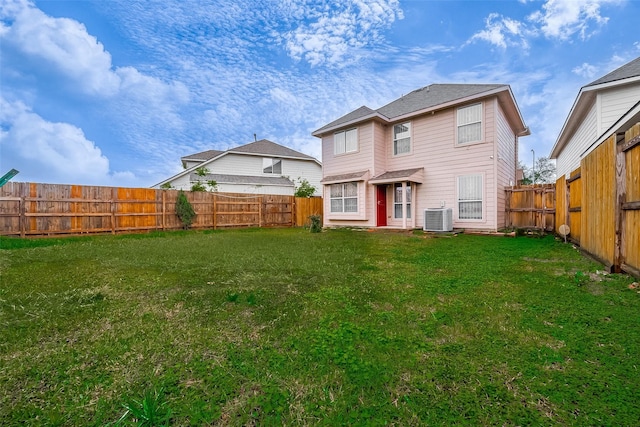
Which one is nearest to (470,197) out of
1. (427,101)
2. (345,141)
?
(427,101)

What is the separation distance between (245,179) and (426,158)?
13063mm

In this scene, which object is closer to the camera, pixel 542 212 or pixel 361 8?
pixel 361 8

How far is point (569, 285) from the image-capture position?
363 cm

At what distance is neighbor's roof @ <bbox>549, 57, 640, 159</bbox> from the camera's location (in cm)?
739

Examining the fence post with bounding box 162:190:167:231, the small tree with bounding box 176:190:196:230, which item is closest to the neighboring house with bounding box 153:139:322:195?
the small tree with bounding box 176:190:196:230

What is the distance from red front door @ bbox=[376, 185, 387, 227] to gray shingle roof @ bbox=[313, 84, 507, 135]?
3.05 meters

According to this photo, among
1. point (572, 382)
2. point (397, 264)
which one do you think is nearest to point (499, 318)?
point (572, 382)

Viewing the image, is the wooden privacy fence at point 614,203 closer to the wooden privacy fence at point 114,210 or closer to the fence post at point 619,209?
the fence post at point 619,209

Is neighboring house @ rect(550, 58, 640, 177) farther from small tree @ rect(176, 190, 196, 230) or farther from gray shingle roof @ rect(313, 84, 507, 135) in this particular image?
small tree @ rect(176, 190, 196, 230)

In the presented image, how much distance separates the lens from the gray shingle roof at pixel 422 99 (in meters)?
10.4

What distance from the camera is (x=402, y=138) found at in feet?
40.4

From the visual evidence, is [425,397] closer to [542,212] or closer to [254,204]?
[542,212]

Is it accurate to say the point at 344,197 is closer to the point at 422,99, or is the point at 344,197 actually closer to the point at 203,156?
the point at 422,99

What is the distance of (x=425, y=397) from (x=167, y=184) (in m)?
20.6
